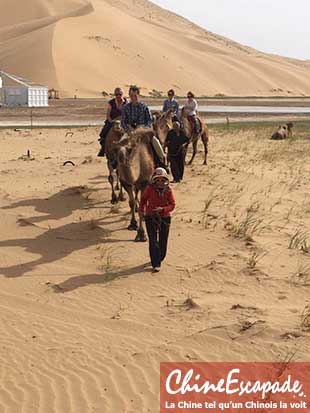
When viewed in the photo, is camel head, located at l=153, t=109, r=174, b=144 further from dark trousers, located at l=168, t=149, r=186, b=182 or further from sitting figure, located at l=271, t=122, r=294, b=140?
sitting figure, located at l=271, t=122, r=294, b=140

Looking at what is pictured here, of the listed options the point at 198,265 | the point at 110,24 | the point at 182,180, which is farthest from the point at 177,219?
the point at 110,24

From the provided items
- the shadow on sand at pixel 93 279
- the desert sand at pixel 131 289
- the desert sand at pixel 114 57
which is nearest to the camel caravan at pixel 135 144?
the desert sand at pixel 131 289

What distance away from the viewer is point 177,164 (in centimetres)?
1445

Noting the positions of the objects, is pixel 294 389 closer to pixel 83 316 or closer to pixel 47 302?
pixel 83 316

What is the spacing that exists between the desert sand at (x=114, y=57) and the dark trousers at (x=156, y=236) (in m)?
71.2

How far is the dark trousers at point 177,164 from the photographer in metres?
14.0

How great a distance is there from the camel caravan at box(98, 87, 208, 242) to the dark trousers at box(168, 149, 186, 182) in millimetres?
23

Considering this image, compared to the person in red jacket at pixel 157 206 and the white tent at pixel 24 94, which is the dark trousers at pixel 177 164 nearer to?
the person in red jacket at pixel 157 206

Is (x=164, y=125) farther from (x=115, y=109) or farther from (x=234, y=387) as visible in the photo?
(x=234, y=387)

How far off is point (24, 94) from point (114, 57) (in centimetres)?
4464

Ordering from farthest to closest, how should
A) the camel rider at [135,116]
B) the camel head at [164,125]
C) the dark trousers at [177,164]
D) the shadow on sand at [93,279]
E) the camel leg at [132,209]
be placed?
1. the dark trousers at [177,164]
2. the camel head at [164,125]
3. the camel rider at [135,116]
4. the camel leg at [132,209]
5. the shadow on sand at [93,279]

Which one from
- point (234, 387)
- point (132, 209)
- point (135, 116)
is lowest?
point (234, 387)

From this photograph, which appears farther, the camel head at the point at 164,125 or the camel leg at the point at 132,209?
the camel head at the point at 164,125

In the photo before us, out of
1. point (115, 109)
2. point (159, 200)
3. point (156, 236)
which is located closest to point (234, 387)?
point (156, 236)
